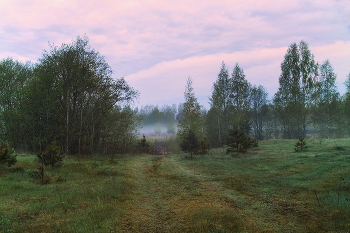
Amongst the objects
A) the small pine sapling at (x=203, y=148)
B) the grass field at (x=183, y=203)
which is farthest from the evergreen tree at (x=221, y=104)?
the grass field at (x=183, y=203)

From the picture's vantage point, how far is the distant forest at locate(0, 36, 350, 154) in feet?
81.1

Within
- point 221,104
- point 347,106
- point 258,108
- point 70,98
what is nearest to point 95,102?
point 70,98

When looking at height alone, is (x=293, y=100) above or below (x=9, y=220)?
above

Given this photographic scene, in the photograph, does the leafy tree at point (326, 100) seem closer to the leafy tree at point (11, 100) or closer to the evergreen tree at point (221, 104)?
the evergreen tree at point (221, 104)

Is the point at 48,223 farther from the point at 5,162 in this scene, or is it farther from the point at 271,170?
the point at 271,170

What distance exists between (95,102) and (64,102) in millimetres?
3648

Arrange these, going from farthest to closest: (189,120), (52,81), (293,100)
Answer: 1. (293,100)
2. (189,120)
3. (52,81)

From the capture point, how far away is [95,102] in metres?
27.4

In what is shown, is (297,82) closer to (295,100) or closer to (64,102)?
(295,100)

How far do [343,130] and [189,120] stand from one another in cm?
3600

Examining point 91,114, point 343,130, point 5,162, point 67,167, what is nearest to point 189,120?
point 91,114

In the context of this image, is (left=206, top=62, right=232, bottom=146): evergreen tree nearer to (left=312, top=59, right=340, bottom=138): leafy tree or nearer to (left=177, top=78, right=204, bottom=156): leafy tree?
(left=177, top=78, right=204, bottom=156): leafy tree

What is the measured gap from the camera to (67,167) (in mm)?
14812

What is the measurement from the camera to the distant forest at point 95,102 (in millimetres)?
24719
